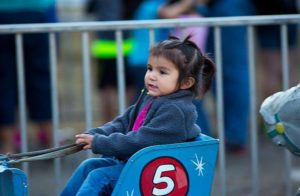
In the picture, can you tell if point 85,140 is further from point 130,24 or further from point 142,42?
point 142,42

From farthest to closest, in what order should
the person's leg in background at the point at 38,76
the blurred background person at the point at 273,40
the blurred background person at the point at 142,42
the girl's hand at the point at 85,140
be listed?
the blurred background person at the point at 273,40, the person's leg in background at the point at 38,76, the blurred background person at the point at 142,42, the girl's hand at the point at 85,140

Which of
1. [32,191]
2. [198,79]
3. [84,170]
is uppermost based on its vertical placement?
[198,79]

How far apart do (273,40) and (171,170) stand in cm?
381

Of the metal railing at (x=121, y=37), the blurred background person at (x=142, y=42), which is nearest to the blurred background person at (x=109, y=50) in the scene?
the blurred background person at (x=142, y=42)

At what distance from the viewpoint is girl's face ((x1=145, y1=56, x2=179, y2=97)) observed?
429cm

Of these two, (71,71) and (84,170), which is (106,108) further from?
(84,170)

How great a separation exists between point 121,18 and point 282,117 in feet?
11.6

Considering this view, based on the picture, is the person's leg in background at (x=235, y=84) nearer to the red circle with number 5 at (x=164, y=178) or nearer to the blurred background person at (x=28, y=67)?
the blurred background person at (x=28, y=67)

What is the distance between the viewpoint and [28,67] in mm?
7094

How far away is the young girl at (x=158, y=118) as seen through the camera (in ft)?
13.8

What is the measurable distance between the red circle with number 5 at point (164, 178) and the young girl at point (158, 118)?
103 mm

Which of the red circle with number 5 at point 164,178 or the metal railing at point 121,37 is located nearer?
the red circle with number 5 at point 164,178

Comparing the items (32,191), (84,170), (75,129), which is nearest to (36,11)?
(32,191)

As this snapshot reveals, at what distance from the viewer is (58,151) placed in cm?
428
